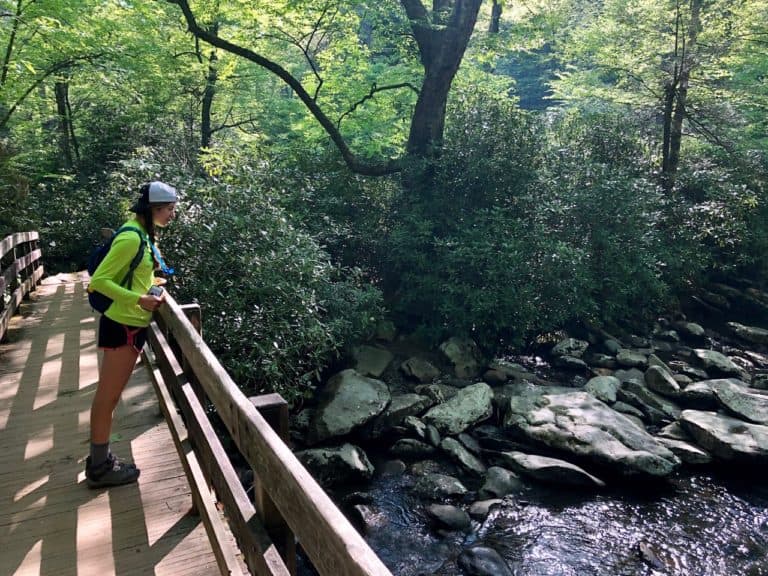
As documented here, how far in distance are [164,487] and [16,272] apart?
6.41 metres

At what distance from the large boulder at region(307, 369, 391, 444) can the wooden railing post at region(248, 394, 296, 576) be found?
5250 mm

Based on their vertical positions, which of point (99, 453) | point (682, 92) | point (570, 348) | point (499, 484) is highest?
point (682, 92)

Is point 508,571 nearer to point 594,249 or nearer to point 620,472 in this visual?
point 620,472

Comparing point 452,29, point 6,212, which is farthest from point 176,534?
point 452,29

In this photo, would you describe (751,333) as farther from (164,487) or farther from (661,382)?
(164,487)

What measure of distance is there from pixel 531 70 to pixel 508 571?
118 feet

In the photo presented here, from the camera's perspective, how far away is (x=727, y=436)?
298 inches

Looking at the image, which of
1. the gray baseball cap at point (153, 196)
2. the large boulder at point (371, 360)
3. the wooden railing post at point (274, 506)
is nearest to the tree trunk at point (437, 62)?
the large boulder at point (371, 360)

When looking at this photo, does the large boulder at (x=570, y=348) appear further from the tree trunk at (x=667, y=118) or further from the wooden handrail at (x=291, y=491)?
the wooden handrail at (x=291, y=491)

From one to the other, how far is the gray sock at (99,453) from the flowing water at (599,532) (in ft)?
10.7

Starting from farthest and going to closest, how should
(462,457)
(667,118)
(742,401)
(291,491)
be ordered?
(667,118) < (742,401) < (462,457) < (291,491)

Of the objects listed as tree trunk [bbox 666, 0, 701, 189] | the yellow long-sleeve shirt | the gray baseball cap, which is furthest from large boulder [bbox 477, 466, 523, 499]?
tree trunk [bbox 666, 0, 701, 189]

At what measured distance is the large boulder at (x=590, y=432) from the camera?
22.7 ft

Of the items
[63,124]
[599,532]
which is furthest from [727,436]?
[63,124]
